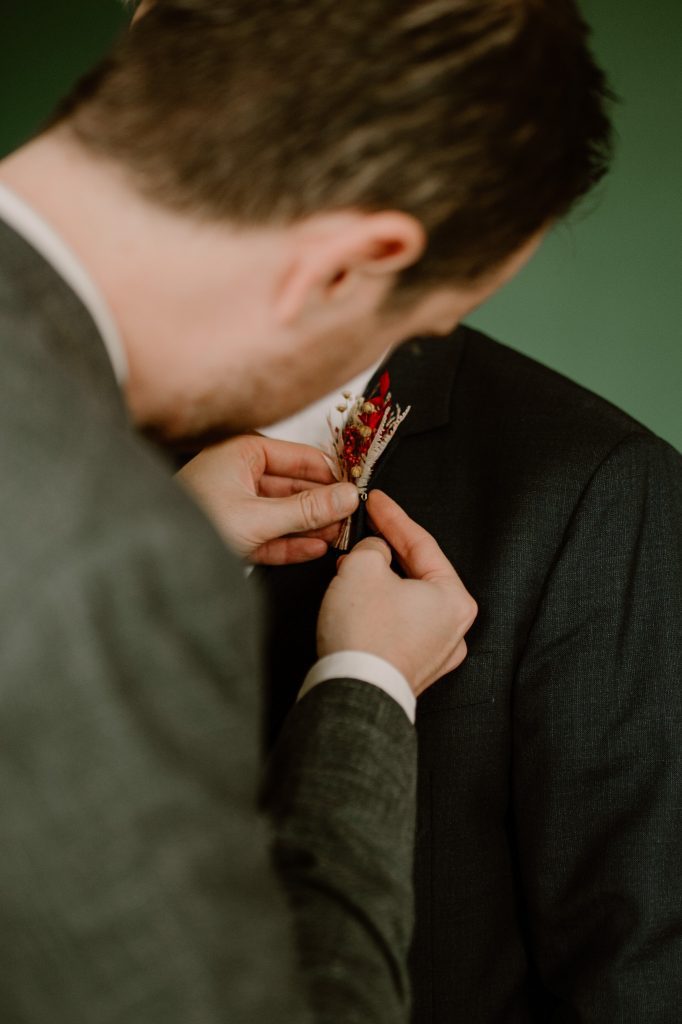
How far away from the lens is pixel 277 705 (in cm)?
99

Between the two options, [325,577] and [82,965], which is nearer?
[82,965]

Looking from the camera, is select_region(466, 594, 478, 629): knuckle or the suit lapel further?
the suit lapel

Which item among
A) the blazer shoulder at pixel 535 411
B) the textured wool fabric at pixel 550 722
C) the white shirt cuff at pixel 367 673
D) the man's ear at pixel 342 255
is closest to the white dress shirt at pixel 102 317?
the white shirt cuff at pixel 367 673

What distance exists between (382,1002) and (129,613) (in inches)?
13.0

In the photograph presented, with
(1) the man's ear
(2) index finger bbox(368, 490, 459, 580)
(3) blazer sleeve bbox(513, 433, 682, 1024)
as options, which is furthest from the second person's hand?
(1) the man's ear

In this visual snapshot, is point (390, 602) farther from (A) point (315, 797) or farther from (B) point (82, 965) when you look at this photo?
(B) point (82, 965)

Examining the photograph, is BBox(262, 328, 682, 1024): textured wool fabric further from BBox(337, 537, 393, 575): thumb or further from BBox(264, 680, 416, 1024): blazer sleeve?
BBox(264, 680, 416, 1024): blazer sleeve

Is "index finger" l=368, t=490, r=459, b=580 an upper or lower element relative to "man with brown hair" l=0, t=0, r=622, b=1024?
lower

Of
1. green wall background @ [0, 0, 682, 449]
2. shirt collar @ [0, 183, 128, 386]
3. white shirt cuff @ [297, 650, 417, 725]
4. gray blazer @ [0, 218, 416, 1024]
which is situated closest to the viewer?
gray blazer @ [0, 218, 416, 1024]

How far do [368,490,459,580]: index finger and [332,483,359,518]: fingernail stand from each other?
2 cm

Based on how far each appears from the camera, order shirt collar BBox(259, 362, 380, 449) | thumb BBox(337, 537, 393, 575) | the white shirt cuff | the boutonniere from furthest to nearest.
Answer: shirt collar BBox(259, 362, 380, 449)
the boutonniere
thumb BBox(337, 537, 393, 575)
the white shirt cuff

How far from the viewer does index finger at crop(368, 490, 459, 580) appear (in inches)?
34.5

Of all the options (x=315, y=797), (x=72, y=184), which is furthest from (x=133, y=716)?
(x=72, y=184)

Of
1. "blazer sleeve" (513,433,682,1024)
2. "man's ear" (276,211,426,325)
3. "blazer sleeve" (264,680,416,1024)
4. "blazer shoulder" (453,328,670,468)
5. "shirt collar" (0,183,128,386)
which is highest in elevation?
"shirt collar" (0,183,128,386)
